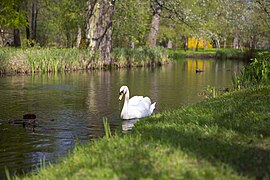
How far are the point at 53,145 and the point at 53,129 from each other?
5.85ft

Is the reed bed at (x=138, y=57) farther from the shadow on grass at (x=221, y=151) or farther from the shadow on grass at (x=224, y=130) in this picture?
the shadow on grass at (x=221, y=151)

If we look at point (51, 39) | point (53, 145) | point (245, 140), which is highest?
point (51, 39)

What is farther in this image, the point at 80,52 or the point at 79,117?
the point at 80,52

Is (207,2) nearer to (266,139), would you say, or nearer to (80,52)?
(80,52)

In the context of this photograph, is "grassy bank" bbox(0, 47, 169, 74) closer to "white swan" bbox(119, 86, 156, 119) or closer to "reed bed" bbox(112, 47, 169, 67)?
"reed bed" bbox(112, 47, 169, 67)

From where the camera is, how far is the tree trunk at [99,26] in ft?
103

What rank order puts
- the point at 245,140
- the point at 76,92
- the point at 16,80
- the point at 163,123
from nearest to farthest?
1. the point at 245,140
2. the point at 163,123
3. the point at 76,92
4. the point at 16,80

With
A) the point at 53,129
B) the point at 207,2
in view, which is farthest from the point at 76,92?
the point at 207,2

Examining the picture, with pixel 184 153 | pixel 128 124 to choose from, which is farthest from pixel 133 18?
pixel 184 153

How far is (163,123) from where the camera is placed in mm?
8516

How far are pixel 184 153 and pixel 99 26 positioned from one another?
26584 mm

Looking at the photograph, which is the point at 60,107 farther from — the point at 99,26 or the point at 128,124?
the point at 99,26

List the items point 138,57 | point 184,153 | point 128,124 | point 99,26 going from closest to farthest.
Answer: point 184,153, point 128,124, point 99,26, point 138,57

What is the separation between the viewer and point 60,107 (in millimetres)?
15039
